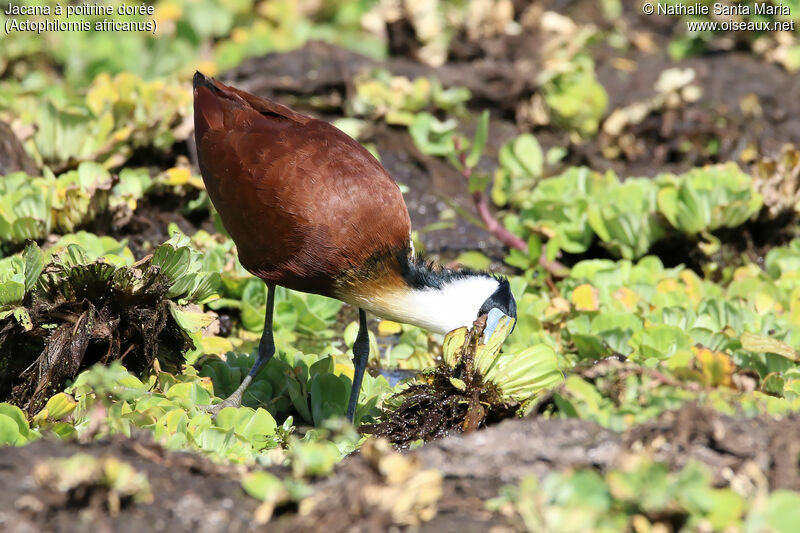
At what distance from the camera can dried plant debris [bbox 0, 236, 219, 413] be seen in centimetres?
352

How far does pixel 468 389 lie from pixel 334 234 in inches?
33.4

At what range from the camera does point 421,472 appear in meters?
2.25

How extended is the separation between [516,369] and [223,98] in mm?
1901

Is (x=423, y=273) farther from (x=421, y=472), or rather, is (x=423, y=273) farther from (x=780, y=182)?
(x=780, y=182)

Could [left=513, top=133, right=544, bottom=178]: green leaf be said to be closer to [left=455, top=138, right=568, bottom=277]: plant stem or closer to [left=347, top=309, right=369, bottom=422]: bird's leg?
[left=455, top=138, right=568, bottom=277]: plant stem

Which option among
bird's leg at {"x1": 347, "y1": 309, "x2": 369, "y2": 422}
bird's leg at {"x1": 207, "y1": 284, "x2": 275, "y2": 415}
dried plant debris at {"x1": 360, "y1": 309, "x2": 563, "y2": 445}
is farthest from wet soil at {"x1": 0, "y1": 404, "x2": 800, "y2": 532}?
bird's leg at {"x1": 207, "y1": 284, "x2": 275, "y2": 415}

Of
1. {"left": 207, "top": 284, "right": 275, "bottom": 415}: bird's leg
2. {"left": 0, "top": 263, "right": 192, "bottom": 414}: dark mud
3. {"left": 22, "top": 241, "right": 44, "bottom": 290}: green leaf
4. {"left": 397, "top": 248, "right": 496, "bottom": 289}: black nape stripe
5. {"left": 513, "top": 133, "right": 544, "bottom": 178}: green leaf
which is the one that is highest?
{"left": 513, "top": 133, "right": 544, "bottom": 178}: green leaf

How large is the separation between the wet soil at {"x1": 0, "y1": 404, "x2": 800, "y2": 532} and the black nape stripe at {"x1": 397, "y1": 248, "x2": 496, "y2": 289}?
1.32m

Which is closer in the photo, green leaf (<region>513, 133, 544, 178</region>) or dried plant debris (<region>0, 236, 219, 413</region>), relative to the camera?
dried plant debris (<region>0, 236, 219, 413</region>)

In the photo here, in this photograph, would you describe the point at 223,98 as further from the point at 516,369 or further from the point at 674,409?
the point at 674,409

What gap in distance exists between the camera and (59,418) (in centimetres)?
348

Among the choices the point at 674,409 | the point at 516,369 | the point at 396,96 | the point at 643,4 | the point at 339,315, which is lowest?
the point at 339,315

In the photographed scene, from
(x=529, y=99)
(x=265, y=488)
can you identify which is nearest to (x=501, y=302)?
(x=265, y=488)

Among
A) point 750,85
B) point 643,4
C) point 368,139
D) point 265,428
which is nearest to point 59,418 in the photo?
point 265,428
